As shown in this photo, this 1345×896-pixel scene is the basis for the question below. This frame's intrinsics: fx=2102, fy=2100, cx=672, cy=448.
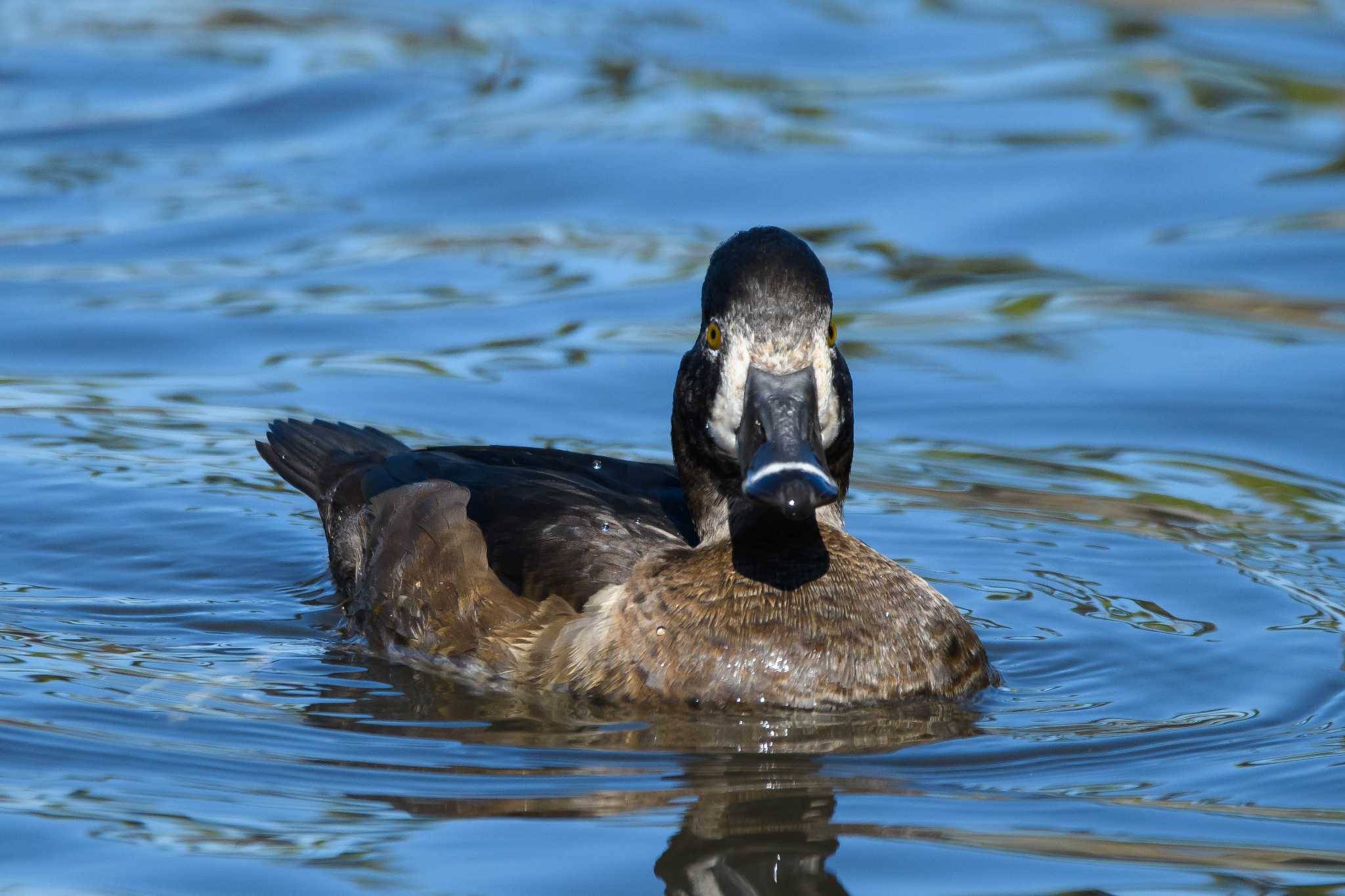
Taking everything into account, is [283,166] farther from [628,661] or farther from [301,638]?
[628,661]

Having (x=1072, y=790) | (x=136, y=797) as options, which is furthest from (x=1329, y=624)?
(x=136, y=797)

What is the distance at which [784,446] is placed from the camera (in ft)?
17.7

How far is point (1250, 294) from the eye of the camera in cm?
1052

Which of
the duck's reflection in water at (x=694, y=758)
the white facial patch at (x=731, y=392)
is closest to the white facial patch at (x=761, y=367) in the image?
the white facial patch at (x=731, y=392)

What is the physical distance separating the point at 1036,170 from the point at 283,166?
15.0ft

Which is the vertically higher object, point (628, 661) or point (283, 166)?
point (283, 166)

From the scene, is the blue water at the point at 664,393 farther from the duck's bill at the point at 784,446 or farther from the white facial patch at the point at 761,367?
the white facial patch at the point at 761,367

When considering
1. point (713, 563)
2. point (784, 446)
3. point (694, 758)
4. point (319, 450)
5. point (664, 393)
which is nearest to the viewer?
point (694, 758)

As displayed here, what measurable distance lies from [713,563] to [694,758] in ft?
2.78

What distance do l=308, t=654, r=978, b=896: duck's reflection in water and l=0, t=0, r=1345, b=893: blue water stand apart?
0.8 inches

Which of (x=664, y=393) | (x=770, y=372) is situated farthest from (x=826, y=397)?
(x=664, y=393)

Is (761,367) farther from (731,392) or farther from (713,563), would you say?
(713,563)

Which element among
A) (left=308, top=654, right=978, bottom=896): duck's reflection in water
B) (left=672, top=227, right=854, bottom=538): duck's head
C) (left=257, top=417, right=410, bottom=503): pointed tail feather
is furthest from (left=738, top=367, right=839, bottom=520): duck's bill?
(left=257, top=417, right=410, bottom=503): pointed tail feather

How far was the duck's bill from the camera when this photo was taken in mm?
5230
